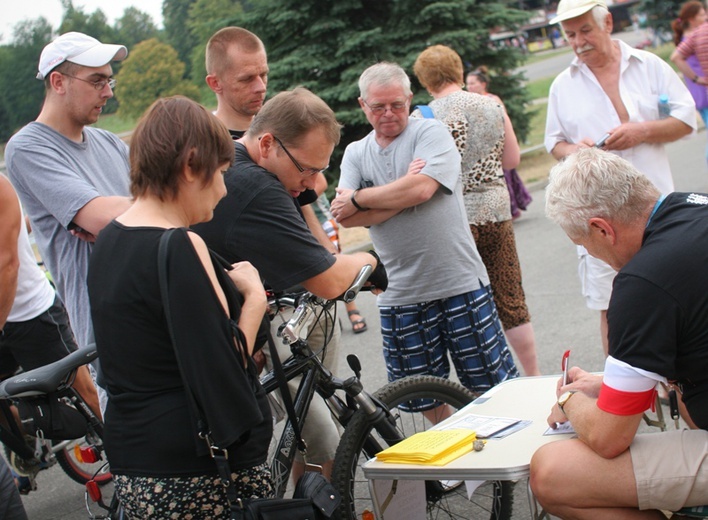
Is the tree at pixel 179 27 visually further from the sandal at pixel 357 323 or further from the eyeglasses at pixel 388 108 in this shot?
the eyeglasses at pixel 388 108

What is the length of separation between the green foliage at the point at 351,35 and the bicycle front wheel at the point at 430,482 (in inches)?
386

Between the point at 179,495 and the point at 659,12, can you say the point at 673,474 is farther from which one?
the point at 659,12

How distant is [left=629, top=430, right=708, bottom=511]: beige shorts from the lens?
246cm

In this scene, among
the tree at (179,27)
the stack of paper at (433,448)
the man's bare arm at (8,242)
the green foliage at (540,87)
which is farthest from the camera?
the green foliage at (540,87)

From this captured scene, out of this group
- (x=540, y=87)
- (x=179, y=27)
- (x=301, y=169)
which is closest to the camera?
(x=301, y=169)

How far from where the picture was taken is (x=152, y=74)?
16734mm

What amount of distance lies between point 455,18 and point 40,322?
1088cm

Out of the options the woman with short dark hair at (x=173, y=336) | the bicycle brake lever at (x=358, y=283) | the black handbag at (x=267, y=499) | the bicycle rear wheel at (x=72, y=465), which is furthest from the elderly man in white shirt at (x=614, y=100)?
the bicycle rear wheel at (x=72, y=465)

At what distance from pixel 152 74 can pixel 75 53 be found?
13961mm

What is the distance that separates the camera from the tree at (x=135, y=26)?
19188 mm

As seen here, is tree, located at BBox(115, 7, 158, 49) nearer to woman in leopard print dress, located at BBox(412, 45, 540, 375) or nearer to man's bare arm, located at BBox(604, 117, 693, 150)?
woman in leopard print dress, located at BBox(412, 45, 540, 375)

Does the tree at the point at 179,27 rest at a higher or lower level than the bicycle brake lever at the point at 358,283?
higher

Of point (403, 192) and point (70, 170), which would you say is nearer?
point (70, 170)

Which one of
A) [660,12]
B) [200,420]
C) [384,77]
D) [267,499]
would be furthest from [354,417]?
[660,12]
